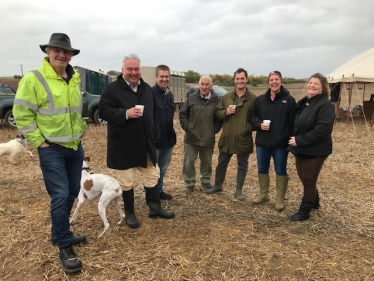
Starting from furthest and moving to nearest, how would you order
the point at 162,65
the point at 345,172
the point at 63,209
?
the point at 345,172 → the point at 162,65 → the point at 63,209

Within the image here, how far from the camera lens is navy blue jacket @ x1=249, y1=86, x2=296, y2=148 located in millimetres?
3848

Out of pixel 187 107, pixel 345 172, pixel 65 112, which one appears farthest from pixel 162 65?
pixel 345 172

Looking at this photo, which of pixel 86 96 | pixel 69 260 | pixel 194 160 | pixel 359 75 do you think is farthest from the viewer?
pixel 359 75

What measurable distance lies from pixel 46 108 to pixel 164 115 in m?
1.80

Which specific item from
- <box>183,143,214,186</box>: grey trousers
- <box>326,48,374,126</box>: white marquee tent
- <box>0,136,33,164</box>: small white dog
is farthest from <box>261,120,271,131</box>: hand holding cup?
<box>326,48,374,126</box>: white marquee tent

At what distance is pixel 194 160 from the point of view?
4746 mm

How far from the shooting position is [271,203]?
4410mm

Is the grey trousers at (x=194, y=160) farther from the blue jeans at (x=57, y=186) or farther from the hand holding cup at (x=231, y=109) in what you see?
the blue jeans at (x=57, y=186)

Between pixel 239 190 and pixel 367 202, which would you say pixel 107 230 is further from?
pixel 367 202

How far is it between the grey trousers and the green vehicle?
20.0 feet

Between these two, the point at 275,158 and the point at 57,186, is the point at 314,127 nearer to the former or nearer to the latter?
the point at 275,158

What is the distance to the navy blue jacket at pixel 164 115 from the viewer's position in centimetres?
410

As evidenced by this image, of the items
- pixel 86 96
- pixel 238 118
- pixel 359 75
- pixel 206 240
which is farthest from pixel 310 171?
pixel 359 75

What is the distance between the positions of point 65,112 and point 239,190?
2.84 metres
